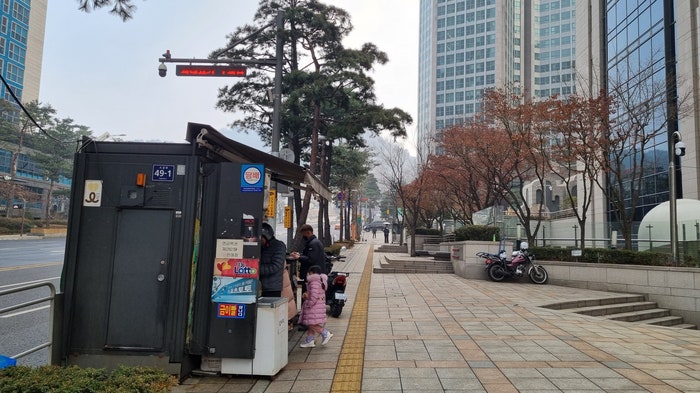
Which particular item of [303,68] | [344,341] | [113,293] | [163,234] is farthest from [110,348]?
[303,68]

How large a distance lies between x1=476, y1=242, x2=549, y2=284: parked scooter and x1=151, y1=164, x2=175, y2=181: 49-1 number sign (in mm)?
11601

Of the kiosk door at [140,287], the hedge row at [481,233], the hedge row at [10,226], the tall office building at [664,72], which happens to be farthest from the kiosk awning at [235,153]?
the hedge row at [10,226]

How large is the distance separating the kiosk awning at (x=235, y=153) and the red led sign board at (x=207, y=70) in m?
5.66

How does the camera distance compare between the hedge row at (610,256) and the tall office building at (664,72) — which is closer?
the hedge row at (610,256)

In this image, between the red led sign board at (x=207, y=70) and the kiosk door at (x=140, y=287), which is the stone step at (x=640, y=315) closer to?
the kiosk door at (x=140, y=287)

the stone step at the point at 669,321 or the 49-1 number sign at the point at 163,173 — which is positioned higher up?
the 49-1 number sign at the point at 163,173

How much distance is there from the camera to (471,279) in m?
14.8

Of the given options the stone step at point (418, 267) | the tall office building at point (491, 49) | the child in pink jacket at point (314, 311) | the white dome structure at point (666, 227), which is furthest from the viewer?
the tall office building at point (491, 49)

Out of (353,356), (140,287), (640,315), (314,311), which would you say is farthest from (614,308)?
(140,287)

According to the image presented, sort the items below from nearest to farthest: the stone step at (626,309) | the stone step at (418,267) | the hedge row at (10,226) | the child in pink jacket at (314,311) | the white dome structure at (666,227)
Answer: the child in pink jacket at (314,311) → the stone step at (626,309) → the white dome structure at (666,227) → the stone step at (418,267) → the hedge row at (10,226)

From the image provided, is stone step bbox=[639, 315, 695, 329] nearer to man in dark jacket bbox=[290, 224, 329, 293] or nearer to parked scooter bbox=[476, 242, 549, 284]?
parked scooter bbox=[476, 242, 549, 284]

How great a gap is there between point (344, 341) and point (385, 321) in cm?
164

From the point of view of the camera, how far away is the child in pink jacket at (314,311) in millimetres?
6023

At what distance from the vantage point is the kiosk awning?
14.9ft
